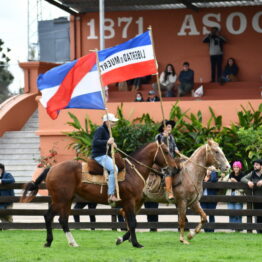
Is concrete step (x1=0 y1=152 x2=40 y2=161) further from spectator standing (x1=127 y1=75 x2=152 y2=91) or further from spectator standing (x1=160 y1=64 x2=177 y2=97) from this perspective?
spectator standing (x1=160 y1=64 x2=177 y2=97)

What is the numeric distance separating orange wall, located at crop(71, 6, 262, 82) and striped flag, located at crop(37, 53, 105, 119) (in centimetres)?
1679

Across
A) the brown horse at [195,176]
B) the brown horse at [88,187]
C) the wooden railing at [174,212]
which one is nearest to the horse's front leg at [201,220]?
the brown horse at [195,176]

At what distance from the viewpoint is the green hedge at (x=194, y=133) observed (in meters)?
25.8

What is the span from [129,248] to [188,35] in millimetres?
19443

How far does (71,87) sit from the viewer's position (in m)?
17.2

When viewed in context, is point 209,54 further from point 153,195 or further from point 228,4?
point 153,195

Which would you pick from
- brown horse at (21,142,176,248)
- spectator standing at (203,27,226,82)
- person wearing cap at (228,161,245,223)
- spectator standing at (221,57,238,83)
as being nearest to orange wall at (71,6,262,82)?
spectator standing at (203,27,226,82)

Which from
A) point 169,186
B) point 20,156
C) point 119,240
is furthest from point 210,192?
point 20,156

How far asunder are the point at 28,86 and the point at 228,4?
7.94m

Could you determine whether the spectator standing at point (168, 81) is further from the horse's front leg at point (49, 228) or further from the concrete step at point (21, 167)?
the horse's front leg at point (49, 228)

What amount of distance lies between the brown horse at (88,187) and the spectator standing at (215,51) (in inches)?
639

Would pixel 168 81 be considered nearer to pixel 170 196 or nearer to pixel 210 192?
pixel 210 192

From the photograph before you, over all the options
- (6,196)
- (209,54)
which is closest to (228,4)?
(209,54)

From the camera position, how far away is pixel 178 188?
59.0ft
